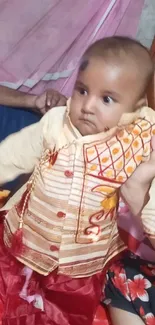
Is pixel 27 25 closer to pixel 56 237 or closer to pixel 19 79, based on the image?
pixel 19 79

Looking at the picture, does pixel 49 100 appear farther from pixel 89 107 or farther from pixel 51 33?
pixel 89 107

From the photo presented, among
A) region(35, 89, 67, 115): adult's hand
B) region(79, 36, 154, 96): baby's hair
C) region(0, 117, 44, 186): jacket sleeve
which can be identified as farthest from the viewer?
region(35, 89, 67, 115): adult's hand

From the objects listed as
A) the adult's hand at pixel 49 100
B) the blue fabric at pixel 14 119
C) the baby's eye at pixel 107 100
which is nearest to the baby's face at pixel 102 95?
the baby's eye at pixel 107 100

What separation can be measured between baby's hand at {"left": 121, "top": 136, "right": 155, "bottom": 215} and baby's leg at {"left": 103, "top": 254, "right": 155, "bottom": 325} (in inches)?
6.3

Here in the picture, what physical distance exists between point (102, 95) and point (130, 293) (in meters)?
0.41

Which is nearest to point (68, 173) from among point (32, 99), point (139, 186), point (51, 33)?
point (139, 186)

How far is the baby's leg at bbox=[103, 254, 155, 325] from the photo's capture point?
1185 mm

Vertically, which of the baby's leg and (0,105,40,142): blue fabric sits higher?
(0,105,40,142): blue fabric

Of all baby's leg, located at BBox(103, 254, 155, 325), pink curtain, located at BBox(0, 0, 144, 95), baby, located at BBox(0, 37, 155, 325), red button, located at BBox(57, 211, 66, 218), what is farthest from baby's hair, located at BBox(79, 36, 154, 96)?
pink curtain, located at BBox(0, 0, 144, 95)

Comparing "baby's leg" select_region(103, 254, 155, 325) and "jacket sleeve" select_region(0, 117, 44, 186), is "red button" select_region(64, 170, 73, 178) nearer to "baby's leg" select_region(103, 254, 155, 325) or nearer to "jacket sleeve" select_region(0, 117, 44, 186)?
"jacket sleeve" select_region(0, 117, 44, 186)

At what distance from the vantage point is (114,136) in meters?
1.05

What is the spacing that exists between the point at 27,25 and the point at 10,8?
0.19 ft

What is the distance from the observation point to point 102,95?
3.31 ft

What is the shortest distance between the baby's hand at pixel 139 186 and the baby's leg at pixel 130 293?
0.16m
